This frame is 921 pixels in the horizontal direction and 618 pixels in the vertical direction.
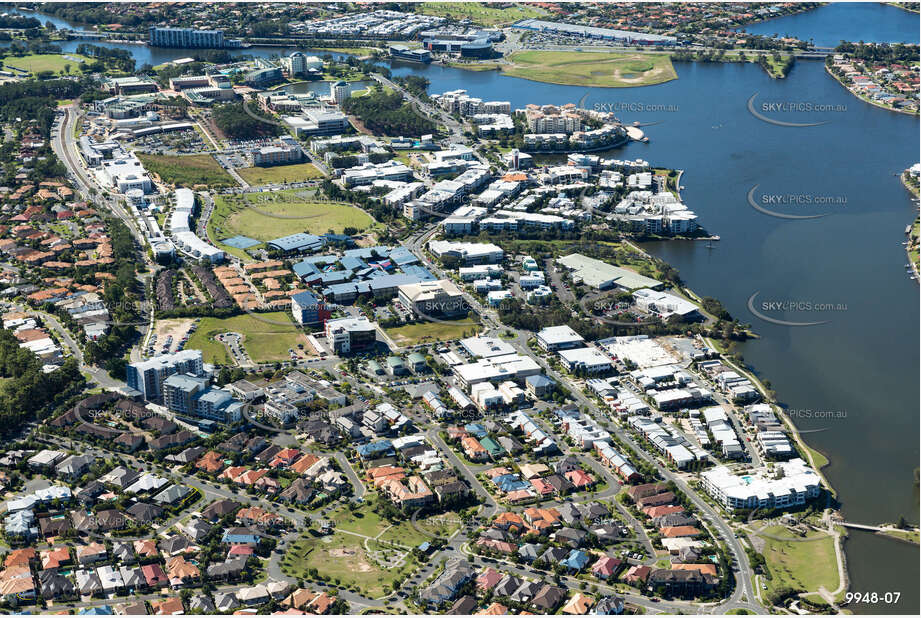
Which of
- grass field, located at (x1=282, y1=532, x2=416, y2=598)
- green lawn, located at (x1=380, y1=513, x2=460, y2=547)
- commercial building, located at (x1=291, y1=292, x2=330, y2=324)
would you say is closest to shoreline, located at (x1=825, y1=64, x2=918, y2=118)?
commercial building, located at (x1=291, y1=292, x2=330, y2=324)

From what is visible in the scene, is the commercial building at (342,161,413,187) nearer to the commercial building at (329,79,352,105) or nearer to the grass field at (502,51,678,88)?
the commercial building at (329,79,352,105)

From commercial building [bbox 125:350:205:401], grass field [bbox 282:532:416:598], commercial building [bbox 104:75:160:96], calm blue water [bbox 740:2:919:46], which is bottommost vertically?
calm blue water [bbox 740:2:919:46]

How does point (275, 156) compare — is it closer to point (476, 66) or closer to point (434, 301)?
point (434, 301)

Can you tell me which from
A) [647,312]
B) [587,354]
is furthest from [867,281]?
[587,354]

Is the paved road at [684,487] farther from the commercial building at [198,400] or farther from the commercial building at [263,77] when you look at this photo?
the commercial building at [263,77]

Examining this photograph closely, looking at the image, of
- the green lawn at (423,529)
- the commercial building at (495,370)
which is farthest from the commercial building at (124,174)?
the green lawn at (423,529)

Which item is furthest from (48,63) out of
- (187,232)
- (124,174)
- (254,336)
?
(254,336)

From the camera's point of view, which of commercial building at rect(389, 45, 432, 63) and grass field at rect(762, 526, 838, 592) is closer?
grass field at rect(762, 526, 838, 592)
